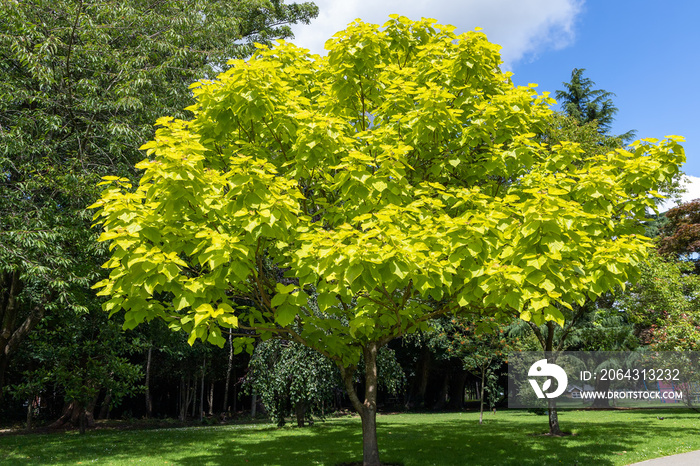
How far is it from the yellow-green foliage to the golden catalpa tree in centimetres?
3

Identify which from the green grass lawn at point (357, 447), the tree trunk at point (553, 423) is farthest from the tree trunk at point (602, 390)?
the tree trunk at point (553, 423)

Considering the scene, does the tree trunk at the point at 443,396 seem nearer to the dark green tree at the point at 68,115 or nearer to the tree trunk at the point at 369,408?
the tree trunk at the point at 369,408

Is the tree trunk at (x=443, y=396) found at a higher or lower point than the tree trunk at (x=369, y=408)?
lower

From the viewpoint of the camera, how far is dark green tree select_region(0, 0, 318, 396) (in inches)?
408

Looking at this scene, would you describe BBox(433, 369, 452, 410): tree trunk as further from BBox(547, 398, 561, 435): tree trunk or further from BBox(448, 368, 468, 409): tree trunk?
BBox(547, 398, 561, 435): tree trunk

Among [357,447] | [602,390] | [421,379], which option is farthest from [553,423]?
[602,390]

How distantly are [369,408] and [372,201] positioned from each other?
4.12 metres

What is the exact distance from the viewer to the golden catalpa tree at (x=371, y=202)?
5.55 meters

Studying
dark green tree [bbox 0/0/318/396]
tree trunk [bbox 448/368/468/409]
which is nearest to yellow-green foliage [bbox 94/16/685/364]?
dark green tree [bbox 0/0/318/396]

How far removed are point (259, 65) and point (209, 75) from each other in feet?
26.7

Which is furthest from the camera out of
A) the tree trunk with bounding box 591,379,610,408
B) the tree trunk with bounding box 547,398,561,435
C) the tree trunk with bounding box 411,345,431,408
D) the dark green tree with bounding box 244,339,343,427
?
the tree trunk with bounding box 411,345,431,408

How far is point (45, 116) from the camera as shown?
1095 cm

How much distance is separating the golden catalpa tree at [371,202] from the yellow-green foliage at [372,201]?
1.0 inches

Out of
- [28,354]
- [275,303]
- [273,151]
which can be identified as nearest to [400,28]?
[273,151]
